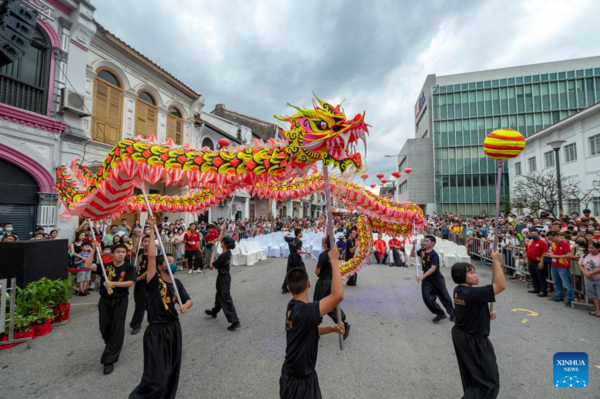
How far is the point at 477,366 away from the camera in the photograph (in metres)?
2.46

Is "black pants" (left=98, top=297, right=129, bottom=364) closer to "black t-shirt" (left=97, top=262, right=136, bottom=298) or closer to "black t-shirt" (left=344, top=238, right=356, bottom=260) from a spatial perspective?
"black t-shirt" (left=97, top=262, right=136, bottom=298)

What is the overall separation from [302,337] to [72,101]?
10946 mm

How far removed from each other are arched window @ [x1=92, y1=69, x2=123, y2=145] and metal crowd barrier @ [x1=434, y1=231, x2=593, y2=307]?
14.4 m

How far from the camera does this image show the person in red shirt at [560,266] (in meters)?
5.79

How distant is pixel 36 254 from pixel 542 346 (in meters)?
8.40

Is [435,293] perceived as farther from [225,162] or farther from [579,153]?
[579,153]

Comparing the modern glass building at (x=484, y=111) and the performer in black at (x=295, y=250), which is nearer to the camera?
the performer in black at (x=295, y=250)

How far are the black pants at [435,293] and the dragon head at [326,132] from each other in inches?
122

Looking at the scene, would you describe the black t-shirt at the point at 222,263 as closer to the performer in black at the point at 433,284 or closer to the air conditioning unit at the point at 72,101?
the performer in black at the point at 433,284

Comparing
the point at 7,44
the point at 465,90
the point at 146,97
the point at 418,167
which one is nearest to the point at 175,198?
the point at 7,44

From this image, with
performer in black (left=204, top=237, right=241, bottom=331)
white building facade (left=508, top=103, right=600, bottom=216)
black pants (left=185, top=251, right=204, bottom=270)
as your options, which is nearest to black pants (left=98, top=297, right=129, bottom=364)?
performer in black (left=204, top=237, right=241, bottom=331)

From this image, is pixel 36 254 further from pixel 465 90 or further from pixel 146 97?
pixel 465 90

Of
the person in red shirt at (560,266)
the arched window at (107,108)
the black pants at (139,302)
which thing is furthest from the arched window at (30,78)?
the person in red shirt at (560,266)

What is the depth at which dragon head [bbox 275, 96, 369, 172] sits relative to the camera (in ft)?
11.0
